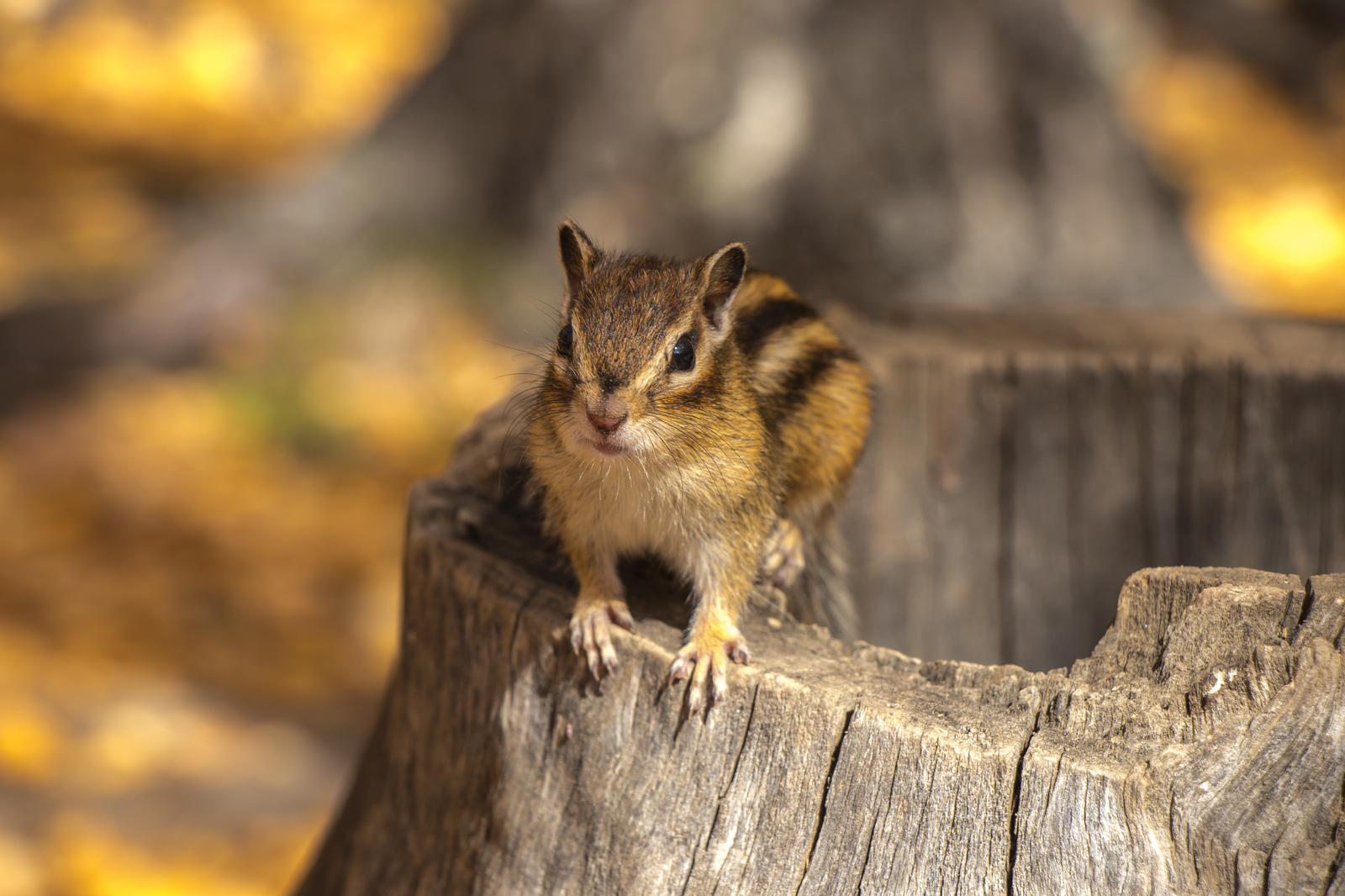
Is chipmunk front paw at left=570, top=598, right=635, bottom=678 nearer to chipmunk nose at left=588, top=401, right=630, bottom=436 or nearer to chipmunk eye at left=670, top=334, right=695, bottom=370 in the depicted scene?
chipmunk nose at left=588, top=401, right=630, bottom=436

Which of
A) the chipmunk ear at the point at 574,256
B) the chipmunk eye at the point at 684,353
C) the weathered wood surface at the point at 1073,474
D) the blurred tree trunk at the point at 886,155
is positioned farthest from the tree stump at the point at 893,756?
the blurred tree trunk at the point at 886,155

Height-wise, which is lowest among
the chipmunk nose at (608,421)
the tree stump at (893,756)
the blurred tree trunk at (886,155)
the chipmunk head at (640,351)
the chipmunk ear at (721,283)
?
the tree stump at (893,756)

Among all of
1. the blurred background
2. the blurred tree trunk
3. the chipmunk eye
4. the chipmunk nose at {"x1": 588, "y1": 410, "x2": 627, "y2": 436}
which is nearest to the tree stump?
the chipmunk nose at {"x1": 588, "y1": 410, "x2": 627, "y2": 436}

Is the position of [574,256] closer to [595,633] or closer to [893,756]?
[595,633]

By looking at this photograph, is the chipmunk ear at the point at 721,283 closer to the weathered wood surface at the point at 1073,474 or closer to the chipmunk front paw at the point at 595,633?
the chipmunk front paw at the point at 595,633

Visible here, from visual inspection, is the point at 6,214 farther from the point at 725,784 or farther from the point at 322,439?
the point at 725,784

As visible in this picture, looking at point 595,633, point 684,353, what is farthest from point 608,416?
point 595,633

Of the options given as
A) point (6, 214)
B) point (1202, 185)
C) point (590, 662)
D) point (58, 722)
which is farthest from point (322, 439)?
point (1202, 185)
